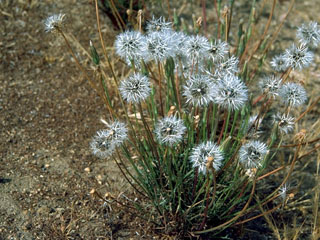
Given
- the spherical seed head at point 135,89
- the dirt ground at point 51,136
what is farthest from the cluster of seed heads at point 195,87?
the dirt ground at point 51,136

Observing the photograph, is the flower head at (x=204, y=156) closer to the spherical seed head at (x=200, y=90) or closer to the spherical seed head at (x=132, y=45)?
the spherical seed head at (x=200, y=90)

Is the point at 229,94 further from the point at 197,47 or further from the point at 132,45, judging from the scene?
the point at 132,45

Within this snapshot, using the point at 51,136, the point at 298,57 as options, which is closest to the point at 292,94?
the point at 298,57

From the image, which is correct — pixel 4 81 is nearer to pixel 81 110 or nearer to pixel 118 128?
pixel 81 110

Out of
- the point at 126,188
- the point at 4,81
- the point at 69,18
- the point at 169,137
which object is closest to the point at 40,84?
the point at 4,81

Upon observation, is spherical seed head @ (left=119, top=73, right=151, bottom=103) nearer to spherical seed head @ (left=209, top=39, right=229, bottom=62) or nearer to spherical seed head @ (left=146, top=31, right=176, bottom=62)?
spherical seed head @ (left=146, top=31, right=176, bottom=62)

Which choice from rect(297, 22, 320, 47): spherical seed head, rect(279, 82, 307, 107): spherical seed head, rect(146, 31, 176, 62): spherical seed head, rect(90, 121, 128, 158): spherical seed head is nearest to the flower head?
rect(90, 121, 128, 158): spherical seed head
